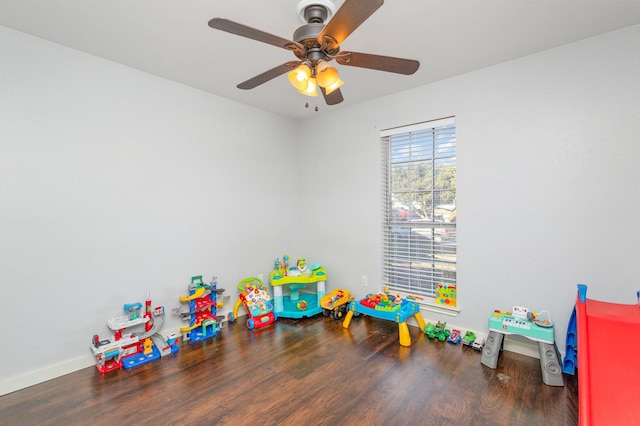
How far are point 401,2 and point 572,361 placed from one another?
2.84 meters

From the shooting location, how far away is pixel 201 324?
10.0 feet

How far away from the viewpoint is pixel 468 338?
9.07ft

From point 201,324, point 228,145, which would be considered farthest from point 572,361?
point 228,145

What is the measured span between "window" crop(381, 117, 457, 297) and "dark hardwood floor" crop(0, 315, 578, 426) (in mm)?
761

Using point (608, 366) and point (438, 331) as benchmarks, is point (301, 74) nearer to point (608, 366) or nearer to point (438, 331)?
point (608, 366)

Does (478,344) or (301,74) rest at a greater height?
(301,74)

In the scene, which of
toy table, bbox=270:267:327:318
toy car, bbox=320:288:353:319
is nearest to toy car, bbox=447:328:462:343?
toy car, bbox=320:288:353:319

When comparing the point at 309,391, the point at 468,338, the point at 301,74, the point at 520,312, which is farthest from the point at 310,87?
the point at 468,338

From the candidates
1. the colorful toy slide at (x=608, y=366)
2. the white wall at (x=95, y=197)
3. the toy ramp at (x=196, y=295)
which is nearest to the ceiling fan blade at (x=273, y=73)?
the white wall at (x=95, y=197)

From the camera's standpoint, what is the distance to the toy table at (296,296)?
3.56 metres

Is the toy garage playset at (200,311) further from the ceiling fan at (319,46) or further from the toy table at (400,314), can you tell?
the ceiling fan at (319,46)

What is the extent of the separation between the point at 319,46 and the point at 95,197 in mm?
2284

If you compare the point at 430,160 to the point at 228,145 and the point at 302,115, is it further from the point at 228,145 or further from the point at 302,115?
the point at 228,145

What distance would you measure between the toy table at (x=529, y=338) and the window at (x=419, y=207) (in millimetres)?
657
